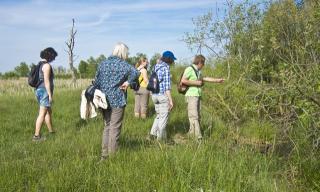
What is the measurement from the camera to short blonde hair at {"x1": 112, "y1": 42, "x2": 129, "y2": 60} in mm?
7621

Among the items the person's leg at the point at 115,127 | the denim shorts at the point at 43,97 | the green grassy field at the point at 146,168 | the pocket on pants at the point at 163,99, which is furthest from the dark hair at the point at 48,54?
the person's leg at the point at 115,127

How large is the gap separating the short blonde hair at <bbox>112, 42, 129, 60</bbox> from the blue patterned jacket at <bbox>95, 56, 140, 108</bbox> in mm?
69

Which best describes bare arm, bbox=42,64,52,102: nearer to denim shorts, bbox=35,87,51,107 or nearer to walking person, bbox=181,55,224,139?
denim shorts, bbox=35,87,51,107

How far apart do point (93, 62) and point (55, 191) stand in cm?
4929

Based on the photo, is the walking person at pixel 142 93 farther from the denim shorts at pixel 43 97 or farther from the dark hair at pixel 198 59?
the denim shorts at pixel 43 97

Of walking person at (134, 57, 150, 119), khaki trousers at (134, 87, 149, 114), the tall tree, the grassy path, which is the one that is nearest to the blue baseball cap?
the grassy path

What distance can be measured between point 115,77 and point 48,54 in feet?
10.5

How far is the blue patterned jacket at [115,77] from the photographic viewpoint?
7.53 m

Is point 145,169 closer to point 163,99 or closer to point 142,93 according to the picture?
point 163,99

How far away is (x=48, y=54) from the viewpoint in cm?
1012

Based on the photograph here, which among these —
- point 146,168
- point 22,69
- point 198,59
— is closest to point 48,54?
point 198,59

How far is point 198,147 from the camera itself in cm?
637

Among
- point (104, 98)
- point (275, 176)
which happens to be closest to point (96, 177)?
point (104, 98)

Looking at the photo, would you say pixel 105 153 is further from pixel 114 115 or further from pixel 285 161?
pixel 285 161
